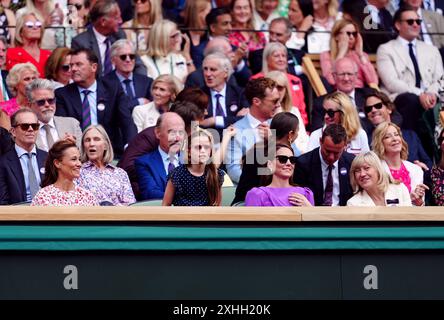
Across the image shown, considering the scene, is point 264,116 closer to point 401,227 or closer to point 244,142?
point 244,142

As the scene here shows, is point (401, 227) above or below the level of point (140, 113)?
below

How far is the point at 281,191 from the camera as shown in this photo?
9234mm

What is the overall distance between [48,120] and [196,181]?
2070mm

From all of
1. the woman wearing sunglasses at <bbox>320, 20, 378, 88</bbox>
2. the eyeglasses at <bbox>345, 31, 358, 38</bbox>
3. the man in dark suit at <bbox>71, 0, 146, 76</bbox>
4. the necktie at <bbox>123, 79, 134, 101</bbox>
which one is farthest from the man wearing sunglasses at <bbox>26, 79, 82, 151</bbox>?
the eyeglasses at <bbox>345, 31, 358, 38</bbox>

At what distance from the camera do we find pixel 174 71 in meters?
12.9

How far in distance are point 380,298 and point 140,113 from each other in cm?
437

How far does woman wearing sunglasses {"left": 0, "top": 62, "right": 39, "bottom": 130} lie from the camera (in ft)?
38.3

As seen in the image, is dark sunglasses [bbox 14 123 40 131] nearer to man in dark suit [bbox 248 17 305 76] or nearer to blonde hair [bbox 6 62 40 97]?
blonde hair [bbox 6 62 40 97]

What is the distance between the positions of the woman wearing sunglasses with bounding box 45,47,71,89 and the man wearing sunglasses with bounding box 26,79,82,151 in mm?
1055

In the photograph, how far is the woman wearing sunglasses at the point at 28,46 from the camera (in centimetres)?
1252

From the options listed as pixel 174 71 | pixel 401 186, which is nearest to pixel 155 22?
pixel 174 71

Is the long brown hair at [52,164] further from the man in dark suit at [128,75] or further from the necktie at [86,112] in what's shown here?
the man in dark suit at [128,75]

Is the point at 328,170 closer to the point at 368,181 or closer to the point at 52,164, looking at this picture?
the point at 368,181
